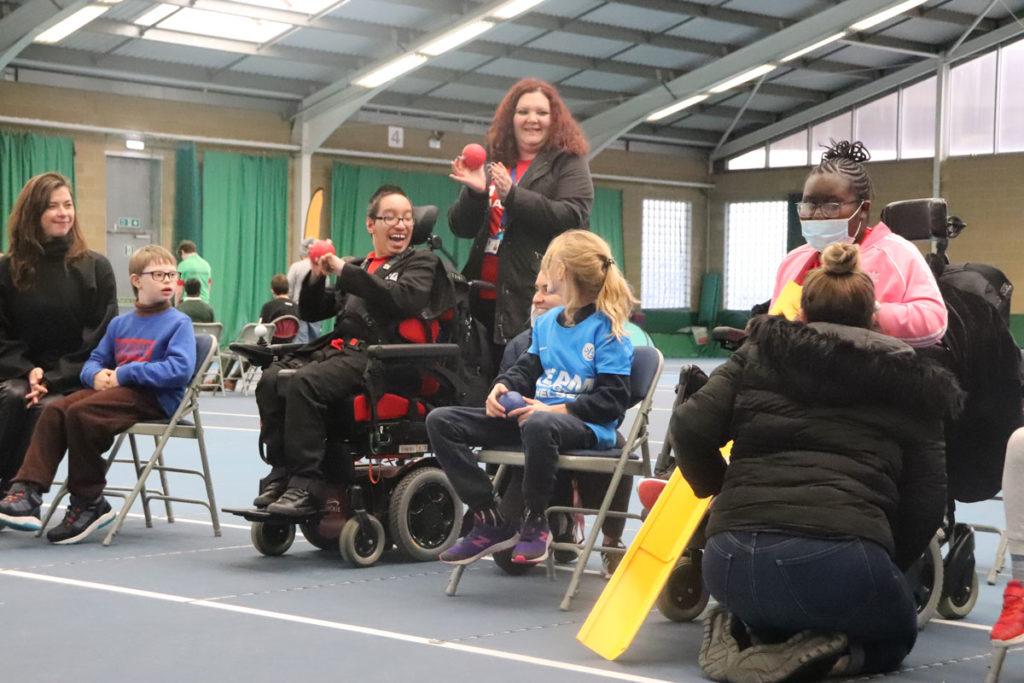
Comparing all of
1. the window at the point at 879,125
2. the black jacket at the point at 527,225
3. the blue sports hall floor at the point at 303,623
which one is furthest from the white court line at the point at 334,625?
the window at the point at 879,125

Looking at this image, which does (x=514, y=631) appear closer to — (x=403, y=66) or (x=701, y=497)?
(x=701, y=497)

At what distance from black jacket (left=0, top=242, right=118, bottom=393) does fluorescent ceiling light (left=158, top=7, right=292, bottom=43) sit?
10.2 metres

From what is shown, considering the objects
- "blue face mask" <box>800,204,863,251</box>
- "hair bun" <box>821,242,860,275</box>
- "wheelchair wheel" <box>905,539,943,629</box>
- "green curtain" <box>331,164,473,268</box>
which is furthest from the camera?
"green curtain" <box>331,164,473,268</box>

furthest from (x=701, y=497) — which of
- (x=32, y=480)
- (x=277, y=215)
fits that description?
(x=277, y=215)

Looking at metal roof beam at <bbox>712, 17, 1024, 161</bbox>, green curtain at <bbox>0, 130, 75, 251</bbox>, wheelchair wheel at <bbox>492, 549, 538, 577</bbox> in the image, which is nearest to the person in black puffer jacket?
wheelchair wheel at <bbox>492, 549, 538, 577</bbox>

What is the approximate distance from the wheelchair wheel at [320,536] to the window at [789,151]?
19.8 meters

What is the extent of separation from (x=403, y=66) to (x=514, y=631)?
44.2 feet

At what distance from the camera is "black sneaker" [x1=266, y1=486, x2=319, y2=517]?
438 cm

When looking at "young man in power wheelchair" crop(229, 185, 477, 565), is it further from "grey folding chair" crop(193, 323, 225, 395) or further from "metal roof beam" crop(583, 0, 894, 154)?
"metal roof beam" crop(583, 0, 894, 154)

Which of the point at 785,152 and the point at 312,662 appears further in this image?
the point at 785,152

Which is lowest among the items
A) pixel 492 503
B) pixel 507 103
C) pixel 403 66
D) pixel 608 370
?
pixel 492 503

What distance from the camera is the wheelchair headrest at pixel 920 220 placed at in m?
3.87

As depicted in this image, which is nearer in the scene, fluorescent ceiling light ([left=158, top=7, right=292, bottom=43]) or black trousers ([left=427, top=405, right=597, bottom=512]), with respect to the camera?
black trousers ([left=427, top=405, right=597, bottom=512])

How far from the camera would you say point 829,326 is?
3.01m
